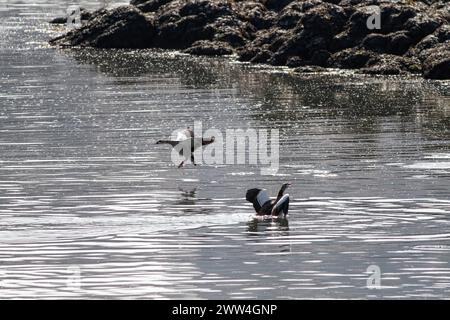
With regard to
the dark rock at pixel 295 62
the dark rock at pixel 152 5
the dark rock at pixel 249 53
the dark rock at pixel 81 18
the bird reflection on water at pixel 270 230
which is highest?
the dark rock at pixel 152 5

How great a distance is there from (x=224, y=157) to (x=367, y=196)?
19.5 feet

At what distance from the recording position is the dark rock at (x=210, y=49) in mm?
54906

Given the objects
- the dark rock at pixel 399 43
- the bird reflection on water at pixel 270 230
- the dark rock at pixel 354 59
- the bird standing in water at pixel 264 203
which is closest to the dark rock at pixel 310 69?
the dark rock at pixel 354 59

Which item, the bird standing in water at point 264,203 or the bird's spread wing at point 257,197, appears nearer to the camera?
the bird standing in water at point 264,203

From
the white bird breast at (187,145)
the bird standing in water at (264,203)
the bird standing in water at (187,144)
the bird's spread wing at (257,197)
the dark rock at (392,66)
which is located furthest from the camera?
the dark rock at (392,66)

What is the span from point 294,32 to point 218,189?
23888 mm

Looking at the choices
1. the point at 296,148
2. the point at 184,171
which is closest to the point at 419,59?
the point at 296,148

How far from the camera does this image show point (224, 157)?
3306cm

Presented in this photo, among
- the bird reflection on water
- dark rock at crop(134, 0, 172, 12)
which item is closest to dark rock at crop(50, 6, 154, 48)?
dark rock at crop(134, 0, 172, 12)

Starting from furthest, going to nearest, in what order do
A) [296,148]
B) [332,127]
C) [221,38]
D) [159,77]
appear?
[221,38] → [159,77] → [332,127] → [296,148]

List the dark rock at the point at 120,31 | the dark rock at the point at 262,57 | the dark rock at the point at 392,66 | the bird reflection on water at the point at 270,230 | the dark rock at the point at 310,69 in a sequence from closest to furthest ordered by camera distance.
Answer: the bird reflection on water at the point at 270,230 < the dark rock at the point at 392,66 < the dark rock at the point at 310,69 < the dark rock at the point at 262,57 < the dark rock at the point at 120,31

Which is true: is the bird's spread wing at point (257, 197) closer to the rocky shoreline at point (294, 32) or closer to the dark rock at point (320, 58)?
the rocky shoreline at point (294, 32)
